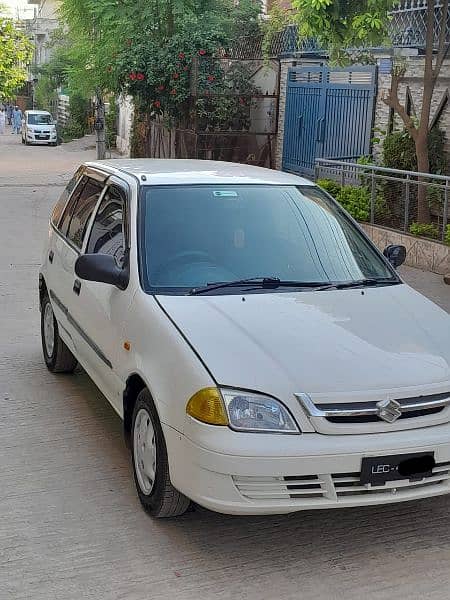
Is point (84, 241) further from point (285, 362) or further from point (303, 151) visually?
point (303, 151)

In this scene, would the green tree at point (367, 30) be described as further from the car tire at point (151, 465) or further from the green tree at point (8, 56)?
the green tree at point (8, 56)

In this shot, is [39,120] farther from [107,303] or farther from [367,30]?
[107,303]

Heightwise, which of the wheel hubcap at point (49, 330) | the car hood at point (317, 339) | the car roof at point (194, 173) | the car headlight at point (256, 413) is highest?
the car roof at point (194, 173)

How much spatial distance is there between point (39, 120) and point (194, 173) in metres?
43.1

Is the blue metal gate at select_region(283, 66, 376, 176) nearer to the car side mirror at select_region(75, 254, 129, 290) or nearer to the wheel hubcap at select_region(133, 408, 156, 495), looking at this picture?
the car side mirror at select_region(75, 254, 129, 290)

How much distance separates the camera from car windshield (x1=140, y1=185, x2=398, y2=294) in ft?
16.8

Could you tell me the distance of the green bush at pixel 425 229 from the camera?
1188 cm

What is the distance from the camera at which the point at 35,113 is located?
47.8 meters

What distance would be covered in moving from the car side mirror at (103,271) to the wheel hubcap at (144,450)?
31.9 inches

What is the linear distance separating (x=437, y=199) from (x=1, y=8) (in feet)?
96.2

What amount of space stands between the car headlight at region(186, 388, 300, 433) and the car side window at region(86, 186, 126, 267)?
150cm

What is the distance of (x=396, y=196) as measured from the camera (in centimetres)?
1269

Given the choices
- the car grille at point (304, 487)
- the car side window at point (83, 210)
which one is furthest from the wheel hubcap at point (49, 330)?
the car grille at point (304, 487)

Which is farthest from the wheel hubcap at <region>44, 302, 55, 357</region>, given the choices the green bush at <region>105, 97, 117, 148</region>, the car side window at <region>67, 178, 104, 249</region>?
the green bush at <region>105, 97, 117, 148</region>
